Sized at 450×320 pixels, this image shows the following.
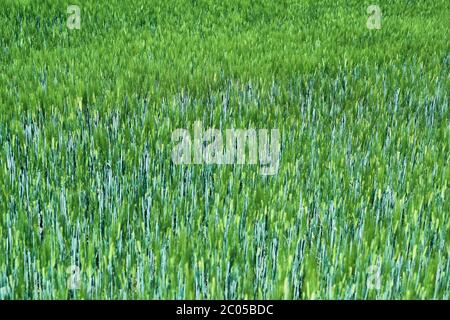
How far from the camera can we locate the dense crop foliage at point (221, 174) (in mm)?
1729

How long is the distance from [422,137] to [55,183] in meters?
1.82

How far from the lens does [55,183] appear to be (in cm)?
240

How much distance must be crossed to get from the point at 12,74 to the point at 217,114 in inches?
70.8

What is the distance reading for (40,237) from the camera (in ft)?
6.31

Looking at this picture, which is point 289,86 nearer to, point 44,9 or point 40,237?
point 40,237

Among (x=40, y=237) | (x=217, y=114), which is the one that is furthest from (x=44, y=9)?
(x=40, y=237)

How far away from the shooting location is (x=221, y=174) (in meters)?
2.38

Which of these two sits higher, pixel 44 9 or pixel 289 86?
pixel 44 9

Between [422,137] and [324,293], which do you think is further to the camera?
[422,137]

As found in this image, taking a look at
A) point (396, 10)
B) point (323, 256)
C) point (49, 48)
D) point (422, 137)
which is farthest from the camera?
point (396, 10)

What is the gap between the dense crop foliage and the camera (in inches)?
68.1
